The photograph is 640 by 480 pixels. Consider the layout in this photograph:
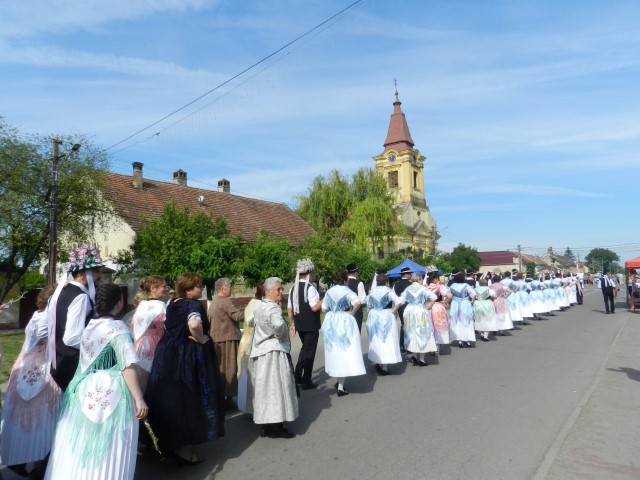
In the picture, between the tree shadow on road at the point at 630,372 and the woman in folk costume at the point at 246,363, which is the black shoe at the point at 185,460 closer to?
the woman in folk costume at the point at 246,363

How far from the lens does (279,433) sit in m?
5.27

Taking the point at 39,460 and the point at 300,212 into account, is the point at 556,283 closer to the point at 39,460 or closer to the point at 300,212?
the point at 39,460

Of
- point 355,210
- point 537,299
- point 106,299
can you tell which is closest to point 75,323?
point 106,299

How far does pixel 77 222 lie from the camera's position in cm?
2333

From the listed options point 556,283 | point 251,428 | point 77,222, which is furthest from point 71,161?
point 556,283

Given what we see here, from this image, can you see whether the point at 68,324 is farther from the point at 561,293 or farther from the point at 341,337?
the point at 561,293

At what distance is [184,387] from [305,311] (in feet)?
9.99

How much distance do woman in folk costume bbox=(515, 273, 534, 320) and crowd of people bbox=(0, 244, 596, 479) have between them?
11.2 m

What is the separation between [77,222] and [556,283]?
22.1 meters

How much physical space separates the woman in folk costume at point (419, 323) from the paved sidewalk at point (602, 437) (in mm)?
2776

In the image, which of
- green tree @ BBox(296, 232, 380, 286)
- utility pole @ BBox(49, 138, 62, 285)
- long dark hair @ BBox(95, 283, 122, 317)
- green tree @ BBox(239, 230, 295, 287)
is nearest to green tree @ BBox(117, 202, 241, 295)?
green tree @ BBox(239, 230, 295, 287)

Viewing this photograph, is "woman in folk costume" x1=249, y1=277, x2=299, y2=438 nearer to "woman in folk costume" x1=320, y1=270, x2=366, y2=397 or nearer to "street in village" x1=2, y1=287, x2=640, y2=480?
"street in village" x1=2, y1=287, x2=640, y2=480

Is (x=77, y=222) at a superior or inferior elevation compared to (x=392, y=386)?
superior

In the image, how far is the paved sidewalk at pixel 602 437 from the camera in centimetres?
423
